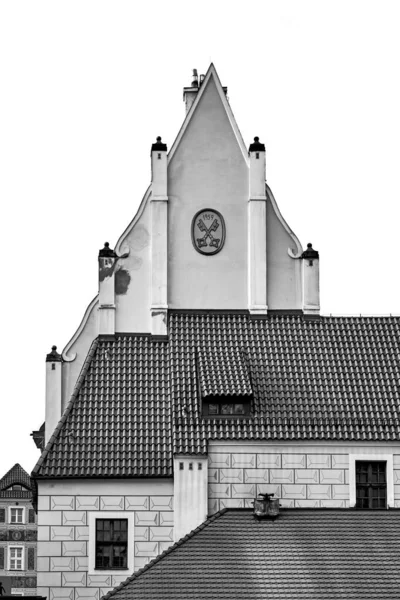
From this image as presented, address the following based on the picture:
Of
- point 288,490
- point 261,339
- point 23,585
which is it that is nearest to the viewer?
point 288,490

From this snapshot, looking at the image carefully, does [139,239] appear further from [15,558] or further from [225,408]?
[15,558]

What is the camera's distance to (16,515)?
130m

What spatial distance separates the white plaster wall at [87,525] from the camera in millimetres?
44188

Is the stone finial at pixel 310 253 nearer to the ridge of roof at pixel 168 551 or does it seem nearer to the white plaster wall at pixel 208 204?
the white plaster wall at pixel 208 204

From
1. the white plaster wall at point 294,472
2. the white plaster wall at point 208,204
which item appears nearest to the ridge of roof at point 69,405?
the white plaster wall at point 208,204

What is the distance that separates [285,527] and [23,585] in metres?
88.0

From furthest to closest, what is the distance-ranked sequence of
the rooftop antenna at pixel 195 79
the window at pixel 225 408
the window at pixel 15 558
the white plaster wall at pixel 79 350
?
the window at pixel 15 558
the rooftop antenna at pixel 195 79
the white plaster wall at pixel 79 350
the window at pixel 225 408

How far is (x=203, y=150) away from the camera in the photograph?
167 feet

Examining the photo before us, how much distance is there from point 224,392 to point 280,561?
7162 millimetres

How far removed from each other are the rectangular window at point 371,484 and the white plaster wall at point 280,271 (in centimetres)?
708

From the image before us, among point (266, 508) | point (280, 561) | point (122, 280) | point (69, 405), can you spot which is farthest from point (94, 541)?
point (122, 280)

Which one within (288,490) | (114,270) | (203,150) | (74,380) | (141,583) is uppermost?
(203,150)

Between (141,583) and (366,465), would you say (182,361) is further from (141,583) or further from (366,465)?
(141,583)

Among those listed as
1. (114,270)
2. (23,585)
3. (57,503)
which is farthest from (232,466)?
(23,585)
